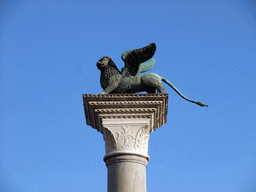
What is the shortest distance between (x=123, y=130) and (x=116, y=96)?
0.82m

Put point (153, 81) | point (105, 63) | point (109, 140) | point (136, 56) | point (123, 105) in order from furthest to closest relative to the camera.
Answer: point (105, 63) < point (136, 56) < point (153, 81) < point (123, 105) < point (109, 140)

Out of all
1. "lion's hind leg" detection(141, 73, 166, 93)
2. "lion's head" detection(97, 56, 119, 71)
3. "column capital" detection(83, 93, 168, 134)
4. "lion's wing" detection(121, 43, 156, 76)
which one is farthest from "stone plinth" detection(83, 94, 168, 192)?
"lion's head" detection(97, 56, 119, 71)

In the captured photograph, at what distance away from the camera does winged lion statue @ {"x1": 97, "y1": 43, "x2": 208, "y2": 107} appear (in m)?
9.21

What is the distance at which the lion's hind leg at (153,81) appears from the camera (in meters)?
9.15

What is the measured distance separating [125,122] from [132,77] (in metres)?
1.51

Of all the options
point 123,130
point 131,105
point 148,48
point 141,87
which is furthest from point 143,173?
point 148,48

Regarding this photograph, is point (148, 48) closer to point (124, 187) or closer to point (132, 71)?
point (132, 71)

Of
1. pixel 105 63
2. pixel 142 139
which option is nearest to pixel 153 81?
pixel 105 63

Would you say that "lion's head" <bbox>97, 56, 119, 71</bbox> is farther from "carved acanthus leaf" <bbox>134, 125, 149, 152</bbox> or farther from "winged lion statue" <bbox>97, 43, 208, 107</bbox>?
"carved acanthus leaf" <bbox>134, 125, 149, 152</bbox>

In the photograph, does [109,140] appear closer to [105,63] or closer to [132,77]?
[132,77]

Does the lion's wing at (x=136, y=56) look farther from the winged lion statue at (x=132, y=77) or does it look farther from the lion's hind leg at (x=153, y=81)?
the lion's hind leg at (x=153, y=81)

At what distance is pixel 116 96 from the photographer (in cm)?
843

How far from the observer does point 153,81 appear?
9188mm

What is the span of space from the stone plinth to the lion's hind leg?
55cm
